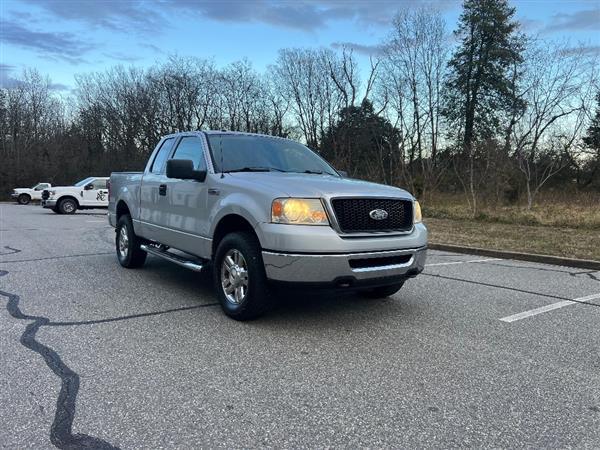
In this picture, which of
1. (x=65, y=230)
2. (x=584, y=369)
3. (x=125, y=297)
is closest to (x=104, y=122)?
(x=65, y=230)

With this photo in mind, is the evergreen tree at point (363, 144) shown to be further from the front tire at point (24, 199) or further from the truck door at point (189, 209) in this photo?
the front tire at point (24, 199)

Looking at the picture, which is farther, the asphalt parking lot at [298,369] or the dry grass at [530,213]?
the dry grass at [530,213]

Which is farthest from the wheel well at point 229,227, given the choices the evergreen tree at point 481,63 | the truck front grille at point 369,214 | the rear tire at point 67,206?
the evergreen tree at point 481,63

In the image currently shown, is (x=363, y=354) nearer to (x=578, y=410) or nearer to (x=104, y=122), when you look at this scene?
(x=578, y=410)

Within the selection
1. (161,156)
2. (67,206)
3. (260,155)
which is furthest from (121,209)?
(67,206)

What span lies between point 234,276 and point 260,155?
1675 mm

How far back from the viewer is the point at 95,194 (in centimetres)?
2545

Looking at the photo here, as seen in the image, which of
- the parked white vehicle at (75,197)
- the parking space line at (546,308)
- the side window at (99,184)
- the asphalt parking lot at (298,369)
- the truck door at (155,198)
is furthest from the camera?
the side window at (99,184)

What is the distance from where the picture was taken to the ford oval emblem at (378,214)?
5.00 metres

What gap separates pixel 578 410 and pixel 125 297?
15.9 feet

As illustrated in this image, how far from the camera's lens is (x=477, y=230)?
14.4 m

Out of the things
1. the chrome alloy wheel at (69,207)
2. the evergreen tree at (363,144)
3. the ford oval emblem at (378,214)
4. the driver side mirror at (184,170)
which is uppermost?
the evergreen tree at (363,144)

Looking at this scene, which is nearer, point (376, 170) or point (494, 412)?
point (494, 412)

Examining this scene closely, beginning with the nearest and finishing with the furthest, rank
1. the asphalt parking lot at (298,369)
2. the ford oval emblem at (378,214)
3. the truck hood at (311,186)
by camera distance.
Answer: the asphalt parking lot at (298,369) → the truck hood at (311,186) → the ford oval emblem at (378,214)
